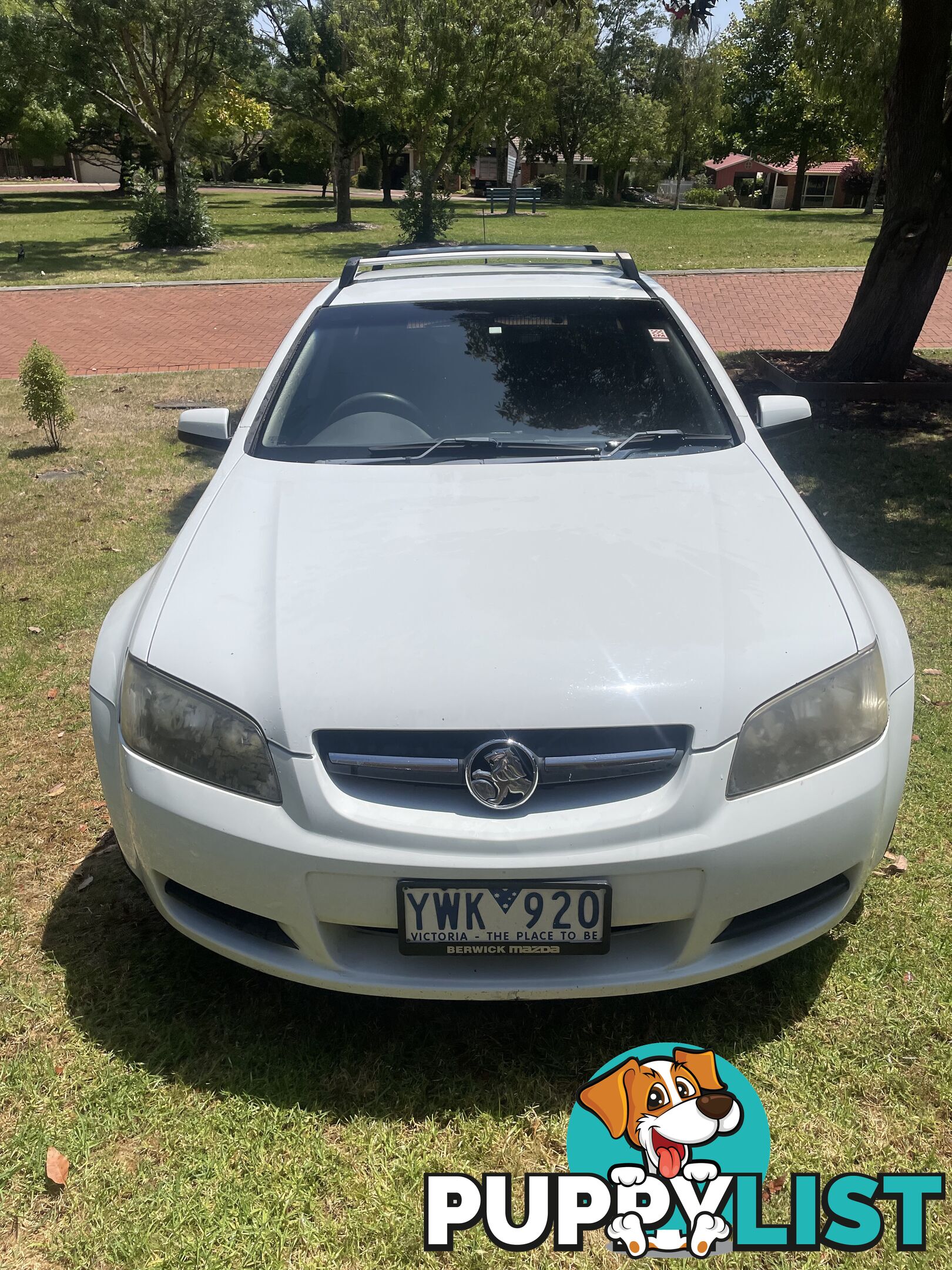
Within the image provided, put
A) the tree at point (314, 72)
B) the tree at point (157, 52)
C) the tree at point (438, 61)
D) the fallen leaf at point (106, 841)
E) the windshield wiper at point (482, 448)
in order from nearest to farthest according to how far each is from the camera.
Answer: the windshield wiper at point (482, 448)
the fallen leaf at point (106, 841)
the tree at point (157, 52)
the tree at point (438, 61)
the tree at point (314, 72)

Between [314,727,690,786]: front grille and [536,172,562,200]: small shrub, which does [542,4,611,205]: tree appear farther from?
[314,727,690,786]: front grille

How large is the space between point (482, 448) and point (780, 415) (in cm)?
113

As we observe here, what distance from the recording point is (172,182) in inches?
770

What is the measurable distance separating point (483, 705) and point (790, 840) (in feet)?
2.23

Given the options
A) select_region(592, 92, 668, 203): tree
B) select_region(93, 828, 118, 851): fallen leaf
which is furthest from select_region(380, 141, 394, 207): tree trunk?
select_region(93, 828, 118, 851): fallen leaf

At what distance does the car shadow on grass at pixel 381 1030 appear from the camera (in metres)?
2.23

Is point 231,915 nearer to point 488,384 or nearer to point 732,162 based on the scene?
point 488,384

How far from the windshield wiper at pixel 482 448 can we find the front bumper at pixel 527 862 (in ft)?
3.97

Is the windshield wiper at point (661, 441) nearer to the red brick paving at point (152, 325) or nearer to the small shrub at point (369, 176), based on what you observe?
the red brick paving at point (152, 325)

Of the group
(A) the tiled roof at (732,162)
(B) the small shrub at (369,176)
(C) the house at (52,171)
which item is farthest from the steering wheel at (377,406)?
(A) the tiled roof at (732,162)

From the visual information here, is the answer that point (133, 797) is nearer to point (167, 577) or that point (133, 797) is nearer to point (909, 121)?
point (167, 577)

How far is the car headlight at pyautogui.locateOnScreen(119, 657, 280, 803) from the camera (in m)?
2.00

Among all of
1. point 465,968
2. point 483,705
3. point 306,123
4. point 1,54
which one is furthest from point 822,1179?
point 306,123

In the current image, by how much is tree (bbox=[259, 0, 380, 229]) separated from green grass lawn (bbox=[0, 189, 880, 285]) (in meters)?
2.32
